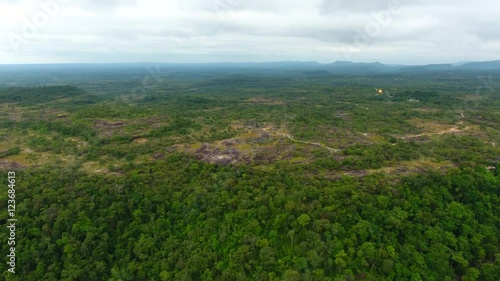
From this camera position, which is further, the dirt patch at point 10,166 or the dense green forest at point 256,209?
the dirt patch at point 10,166

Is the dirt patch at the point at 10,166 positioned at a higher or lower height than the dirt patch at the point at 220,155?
lower

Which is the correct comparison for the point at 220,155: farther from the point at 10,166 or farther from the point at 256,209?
the point at 10,166

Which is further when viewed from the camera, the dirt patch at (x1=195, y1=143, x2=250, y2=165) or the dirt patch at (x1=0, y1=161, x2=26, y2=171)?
the dirt patch at (x1=195, y1=143, x2=250, y2=165)

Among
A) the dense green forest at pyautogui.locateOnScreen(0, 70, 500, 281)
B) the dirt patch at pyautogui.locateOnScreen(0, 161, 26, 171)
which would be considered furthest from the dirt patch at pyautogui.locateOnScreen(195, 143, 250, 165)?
the dirt patch at pyautogui.locateOnScreen(0, 161, 26, 171)

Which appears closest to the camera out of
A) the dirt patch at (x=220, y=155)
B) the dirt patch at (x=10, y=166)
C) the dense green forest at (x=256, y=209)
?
the dense green forest at (x=256, y=209)

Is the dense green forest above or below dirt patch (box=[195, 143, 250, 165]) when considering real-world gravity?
below

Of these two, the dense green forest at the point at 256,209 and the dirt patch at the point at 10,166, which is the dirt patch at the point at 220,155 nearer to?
the dense green forest at the point at 256,209

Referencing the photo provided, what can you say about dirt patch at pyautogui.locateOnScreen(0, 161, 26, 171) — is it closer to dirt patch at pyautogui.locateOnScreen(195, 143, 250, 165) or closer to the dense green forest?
the dense green forest

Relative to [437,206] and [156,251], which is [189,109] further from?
[437,206]

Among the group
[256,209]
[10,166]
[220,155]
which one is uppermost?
[220,155]

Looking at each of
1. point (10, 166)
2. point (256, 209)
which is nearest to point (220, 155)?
point (256, 209)

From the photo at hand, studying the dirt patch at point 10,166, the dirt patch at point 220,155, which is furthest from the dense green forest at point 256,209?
the dirt patch at point 220,155
